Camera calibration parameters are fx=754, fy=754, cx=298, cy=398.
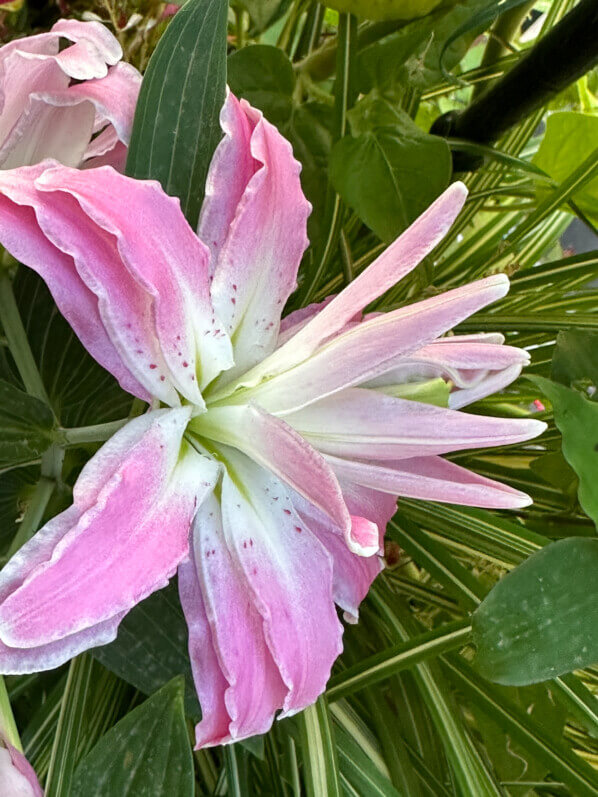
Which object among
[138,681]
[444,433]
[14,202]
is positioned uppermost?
[14,202]

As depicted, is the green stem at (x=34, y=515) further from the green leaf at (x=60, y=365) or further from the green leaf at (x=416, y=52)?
the green leaf at (x=416, y=52)

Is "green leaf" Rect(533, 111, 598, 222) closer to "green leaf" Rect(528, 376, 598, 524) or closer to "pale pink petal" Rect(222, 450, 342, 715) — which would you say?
"green leaf" Rect(528, 376, 598, 524)

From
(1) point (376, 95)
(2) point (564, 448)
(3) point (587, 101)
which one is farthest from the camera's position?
(3) point (587, 101)

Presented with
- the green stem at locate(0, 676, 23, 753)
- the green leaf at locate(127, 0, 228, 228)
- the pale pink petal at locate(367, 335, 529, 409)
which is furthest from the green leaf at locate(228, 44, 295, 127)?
the green stem at locate(0, 676, 23, 753)

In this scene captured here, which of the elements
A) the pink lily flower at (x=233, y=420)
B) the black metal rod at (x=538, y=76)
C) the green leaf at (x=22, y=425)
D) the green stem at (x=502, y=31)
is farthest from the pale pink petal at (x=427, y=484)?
the green stem at (x=502, y=31)

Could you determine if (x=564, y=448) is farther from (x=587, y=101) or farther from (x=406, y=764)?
(x=587, y=101)

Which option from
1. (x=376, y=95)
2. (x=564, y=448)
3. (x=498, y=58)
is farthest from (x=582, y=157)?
(x=564, y=448)
